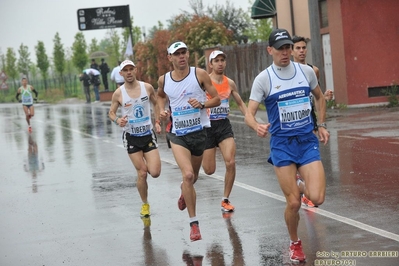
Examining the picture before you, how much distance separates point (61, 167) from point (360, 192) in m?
7.42

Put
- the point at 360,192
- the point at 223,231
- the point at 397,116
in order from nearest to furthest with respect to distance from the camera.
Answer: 1. the point at 223,231
2. the point at 360,192
3. the point at 397,116

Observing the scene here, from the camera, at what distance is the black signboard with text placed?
159 ft

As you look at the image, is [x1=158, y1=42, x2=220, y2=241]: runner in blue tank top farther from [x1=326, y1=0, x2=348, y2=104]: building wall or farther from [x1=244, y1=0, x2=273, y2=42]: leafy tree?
[x1=244, y1=0, x2=273, y2=42]: leafy tree

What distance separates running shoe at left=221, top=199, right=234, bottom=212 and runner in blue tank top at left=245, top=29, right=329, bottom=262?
260 cm

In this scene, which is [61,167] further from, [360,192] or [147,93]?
[360,192]

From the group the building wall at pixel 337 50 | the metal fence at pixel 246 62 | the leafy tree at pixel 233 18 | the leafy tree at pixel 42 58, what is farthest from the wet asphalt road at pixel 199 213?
the leafy tree at pixel 42 58

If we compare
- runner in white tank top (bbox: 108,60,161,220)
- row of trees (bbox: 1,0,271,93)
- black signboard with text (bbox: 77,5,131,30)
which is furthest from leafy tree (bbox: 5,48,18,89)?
runner in white tank top (bbox: 108,60,161,220)

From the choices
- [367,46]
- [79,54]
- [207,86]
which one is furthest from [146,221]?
[79,54]

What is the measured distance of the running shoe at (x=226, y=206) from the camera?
10430 millimetres

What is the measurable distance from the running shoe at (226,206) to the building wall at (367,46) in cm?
1495

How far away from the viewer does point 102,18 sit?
48531 millimetres

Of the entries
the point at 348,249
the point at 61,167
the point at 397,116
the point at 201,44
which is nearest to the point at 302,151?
the point at 348,249

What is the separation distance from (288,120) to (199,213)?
2933mm

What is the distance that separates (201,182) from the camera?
13172mm
